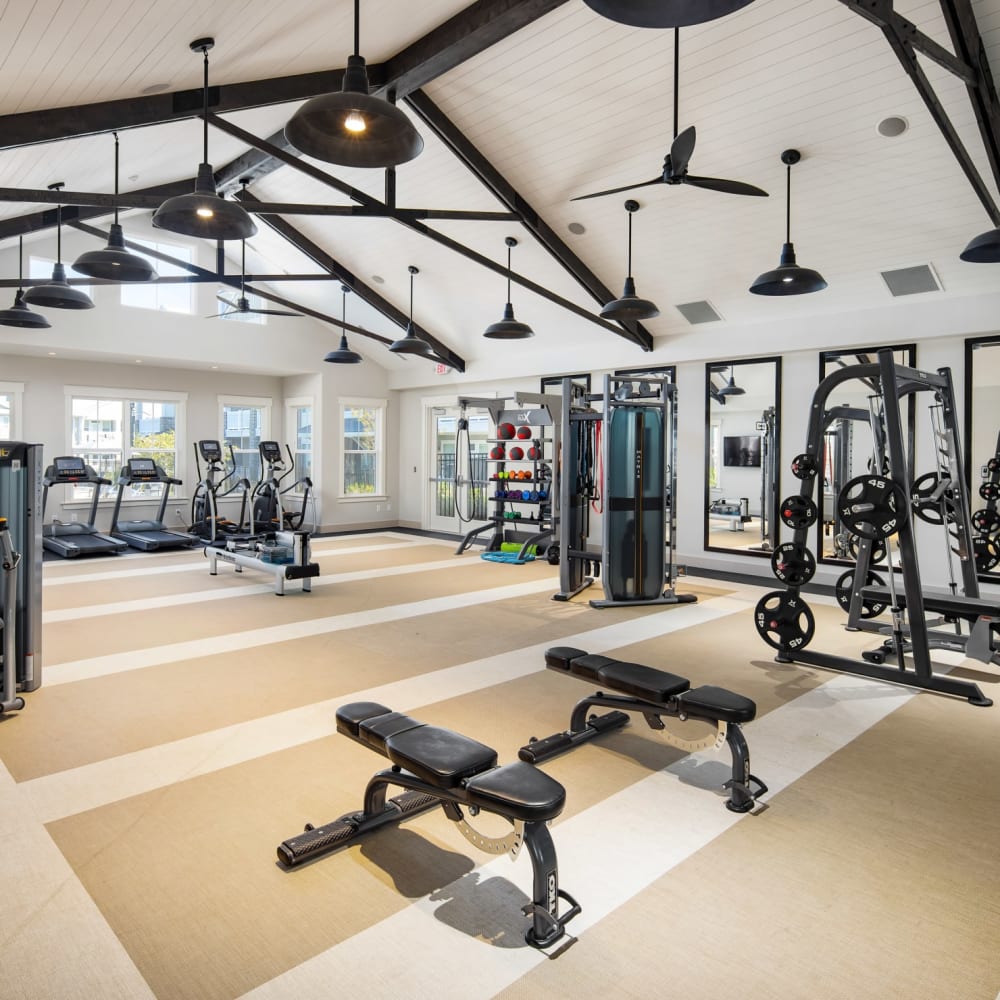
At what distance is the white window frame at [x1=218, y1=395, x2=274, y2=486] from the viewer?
11891 mm

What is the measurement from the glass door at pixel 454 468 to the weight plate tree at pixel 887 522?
642cm

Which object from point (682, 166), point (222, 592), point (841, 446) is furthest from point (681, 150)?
point (222, 592)

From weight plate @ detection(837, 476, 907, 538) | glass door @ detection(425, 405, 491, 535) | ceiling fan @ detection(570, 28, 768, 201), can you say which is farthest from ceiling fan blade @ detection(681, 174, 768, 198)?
glass door @ detection(425, 405, 491, 535)

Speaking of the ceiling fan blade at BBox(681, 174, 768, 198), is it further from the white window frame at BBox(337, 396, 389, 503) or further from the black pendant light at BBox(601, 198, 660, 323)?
the white window frame at BBox(337, 396, 389, 503)

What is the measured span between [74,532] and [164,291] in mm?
A: 3690

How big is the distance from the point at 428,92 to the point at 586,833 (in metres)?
5.90

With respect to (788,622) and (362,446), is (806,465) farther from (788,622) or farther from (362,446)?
(362,446)

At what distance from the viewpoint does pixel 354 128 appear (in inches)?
107

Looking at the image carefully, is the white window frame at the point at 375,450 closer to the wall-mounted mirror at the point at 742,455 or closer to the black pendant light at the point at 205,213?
the wall-mounted mirror at the point at 742,455

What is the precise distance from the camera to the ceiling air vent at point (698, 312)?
7941 millimetres

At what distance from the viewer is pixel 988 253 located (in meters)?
3.81

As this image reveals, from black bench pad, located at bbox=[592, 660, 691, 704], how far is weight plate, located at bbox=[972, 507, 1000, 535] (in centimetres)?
400

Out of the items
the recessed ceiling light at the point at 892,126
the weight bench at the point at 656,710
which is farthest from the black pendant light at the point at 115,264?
the recessed ceiling light at the point at 892,126

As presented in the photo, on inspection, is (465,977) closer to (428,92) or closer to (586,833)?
(586,833)
